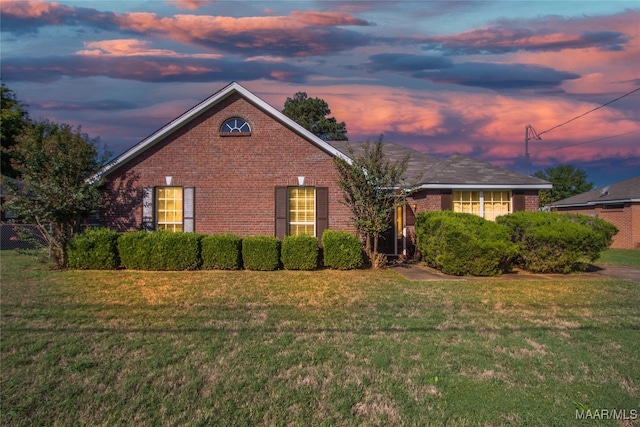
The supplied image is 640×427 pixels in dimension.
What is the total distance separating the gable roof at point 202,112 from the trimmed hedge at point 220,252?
164 inches

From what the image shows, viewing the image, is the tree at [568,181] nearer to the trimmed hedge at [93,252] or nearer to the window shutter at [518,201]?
the window shutter at [518,201]

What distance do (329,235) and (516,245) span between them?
16.9 feet

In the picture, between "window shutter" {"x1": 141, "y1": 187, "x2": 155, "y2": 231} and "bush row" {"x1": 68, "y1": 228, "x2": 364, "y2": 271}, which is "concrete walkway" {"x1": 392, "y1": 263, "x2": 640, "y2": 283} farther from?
"window shutter" {"x1": 141, "y1": 187, "x2": 155, "y2": 231}

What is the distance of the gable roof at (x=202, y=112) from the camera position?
14.0 meters

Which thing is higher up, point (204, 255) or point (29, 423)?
point (204, 255)

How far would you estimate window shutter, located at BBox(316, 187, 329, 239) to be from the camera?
14219mm

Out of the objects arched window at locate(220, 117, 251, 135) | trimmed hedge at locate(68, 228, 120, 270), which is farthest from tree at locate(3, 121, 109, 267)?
arched window at locate(220, 117, 251, 135)

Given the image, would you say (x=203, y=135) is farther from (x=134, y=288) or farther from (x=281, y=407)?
(x=281, y=407)

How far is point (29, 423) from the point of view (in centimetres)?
397

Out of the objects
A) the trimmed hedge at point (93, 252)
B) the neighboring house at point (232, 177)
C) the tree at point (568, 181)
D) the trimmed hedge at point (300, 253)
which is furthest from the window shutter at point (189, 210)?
the tree at point (568, 181)

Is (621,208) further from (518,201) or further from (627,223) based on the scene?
(518,201)

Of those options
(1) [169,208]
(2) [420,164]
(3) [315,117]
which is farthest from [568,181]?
(1) [169,208]

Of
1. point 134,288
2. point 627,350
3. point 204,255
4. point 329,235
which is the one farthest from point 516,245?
point 134,288

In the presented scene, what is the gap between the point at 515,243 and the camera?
1244cm
